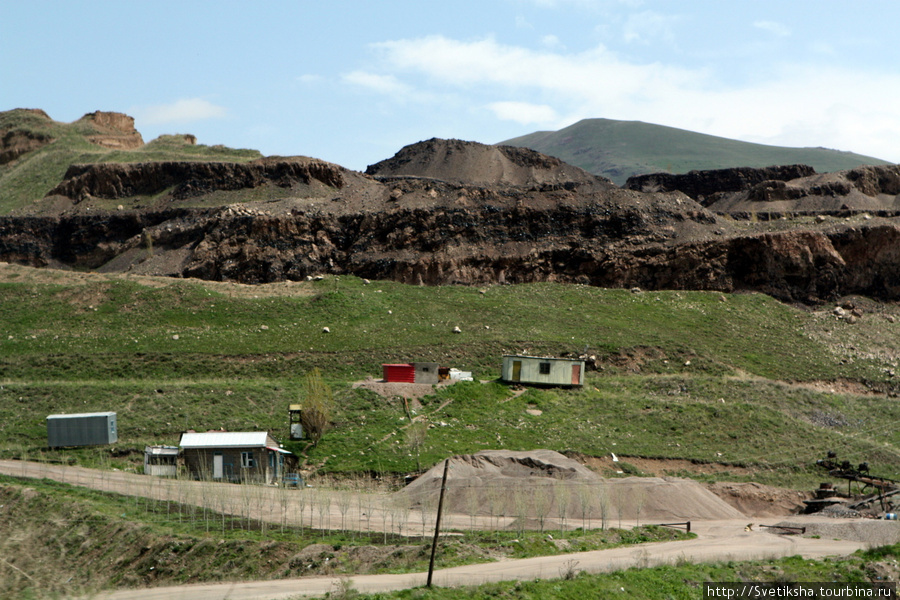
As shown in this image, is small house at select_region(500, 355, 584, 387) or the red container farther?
small house at select_region(500, 355, 584, 387)

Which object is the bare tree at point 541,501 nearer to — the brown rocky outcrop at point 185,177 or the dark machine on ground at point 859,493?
the dark machine on ground at point 859,493

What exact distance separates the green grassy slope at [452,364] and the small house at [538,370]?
0.95m

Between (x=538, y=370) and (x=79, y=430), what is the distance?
22.2m

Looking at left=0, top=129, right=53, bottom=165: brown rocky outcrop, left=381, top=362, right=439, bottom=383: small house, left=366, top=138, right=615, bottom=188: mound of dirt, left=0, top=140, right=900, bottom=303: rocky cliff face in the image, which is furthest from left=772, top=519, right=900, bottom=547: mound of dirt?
left=0, top=129, right=53, bottom=165: brown rocky outcrop

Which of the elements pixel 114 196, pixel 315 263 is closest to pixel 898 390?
pixel 315 263

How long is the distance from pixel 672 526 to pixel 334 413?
16887 millimetres

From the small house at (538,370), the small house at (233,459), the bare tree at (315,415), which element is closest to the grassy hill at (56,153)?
the small house at (538,370)

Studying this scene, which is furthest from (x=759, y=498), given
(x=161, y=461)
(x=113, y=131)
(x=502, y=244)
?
(x=113, y=131)

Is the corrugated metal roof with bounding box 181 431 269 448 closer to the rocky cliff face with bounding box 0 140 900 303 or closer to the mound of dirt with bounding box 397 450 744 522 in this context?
the mound of dirt with bounding box 397 450 744 522

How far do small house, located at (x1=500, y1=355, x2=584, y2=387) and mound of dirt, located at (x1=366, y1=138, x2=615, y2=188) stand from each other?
6724cm

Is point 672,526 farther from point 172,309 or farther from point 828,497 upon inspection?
point 172,309

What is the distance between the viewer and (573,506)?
3328 cm

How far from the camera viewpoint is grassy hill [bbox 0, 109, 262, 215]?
108 m

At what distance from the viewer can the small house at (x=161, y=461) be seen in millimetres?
36406
